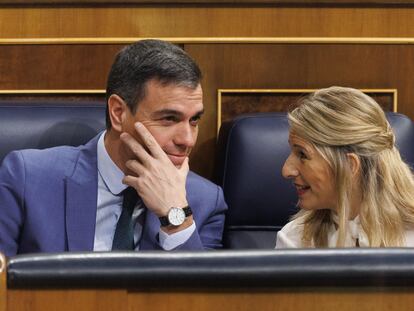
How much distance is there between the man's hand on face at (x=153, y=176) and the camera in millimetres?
895

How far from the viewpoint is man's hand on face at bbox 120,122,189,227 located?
89cm

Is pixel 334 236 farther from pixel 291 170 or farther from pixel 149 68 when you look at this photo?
pixel 149 68

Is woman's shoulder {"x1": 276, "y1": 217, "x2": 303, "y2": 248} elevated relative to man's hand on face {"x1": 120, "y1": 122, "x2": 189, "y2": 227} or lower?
lower

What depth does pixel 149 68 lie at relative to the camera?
92 cm

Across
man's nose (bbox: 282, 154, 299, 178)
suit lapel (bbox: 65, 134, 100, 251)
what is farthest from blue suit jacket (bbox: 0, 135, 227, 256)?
man's nose (bbox: 282, 154, 299, 178)

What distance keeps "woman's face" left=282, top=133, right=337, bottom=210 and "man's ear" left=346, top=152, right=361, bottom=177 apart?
0.02 meters

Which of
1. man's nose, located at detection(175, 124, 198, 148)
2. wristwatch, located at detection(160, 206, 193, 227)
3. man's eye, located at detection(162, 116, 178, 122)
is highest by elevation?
man's eye, located at detection(162, 116, 178, 122)

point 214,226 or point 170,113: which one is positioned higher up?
point 170,113

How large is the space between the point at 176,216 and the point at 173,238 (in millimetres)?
25

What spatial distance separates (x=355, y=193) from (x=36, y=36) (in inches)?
21.1

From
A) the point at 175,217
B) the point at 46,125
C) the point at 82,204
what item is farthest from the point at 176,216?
the point at 46,125

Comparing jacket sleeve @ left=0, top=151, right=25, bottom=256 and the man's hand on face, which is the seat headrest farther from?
jacket sleeve @ left=0, top=151, right=25, bottom=256

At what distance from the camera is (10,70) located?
1.18 metres

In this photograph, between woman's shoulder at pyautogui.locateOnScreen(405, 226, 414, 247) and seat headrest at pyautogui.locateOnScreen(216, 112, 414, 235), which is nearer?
woman's shoulder at pyautogui.locateOnScreen(405, 226, 414, 247)
